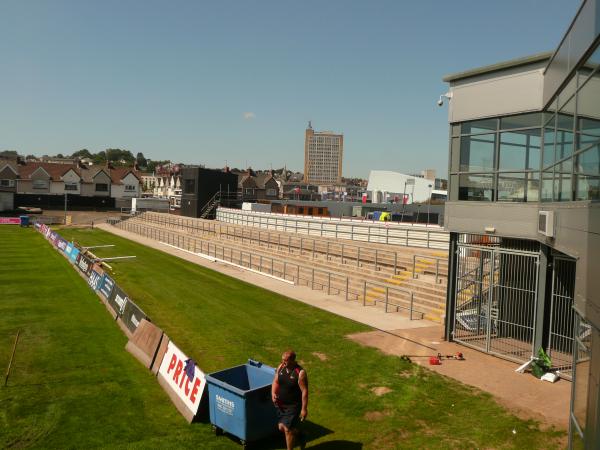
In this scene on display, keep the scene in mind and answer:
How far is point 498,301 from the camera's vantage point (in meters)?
14.5

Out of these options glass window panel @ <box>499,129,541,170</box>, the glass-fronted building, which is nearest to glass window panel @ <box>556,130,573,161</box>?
the glass-fronted building

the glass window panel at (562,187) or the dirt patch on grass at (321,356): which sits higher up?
the glass window panel at (562,187)

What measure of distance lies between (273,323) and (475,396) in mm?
7753

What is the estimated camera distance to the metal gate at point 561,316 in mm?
12328

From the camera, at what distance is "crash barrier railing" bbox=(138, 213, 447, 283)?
24781mm

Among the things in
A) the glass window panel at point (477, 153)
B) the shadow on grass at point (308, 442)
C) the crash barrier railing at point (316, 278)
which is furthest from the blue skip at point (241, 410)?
the crash barrier railing at point (316, 278)

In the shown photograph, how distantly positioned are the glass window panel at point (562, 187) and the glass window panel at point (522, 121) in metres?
2.73

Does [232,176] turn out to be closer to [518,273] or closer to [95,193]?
[95,193]

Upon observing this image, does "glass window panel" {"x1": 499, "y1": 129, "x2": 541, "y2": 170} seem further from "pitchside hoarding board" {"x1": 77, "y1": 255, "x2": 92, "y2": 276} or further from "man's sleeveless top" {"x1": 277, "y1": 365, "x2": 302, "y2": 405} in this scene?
"pitchside hoarding board" {"x1": 77, "y1": 255, "x2": 92, "y2": 276}

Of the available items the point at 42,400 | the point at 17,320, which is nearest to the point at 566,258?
the point at 42,400

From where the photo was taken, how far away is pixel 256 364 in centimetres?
963

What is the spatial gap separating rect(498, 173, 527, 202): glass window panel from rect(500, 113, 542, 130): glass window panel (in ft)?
4.21

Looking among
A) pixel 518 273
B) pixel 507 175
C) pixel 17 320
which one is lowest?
pixel 17 320

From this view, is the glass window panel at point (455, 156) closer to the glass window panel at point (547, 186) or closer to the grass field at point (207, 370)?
the glass window panel at point (547, 186)
